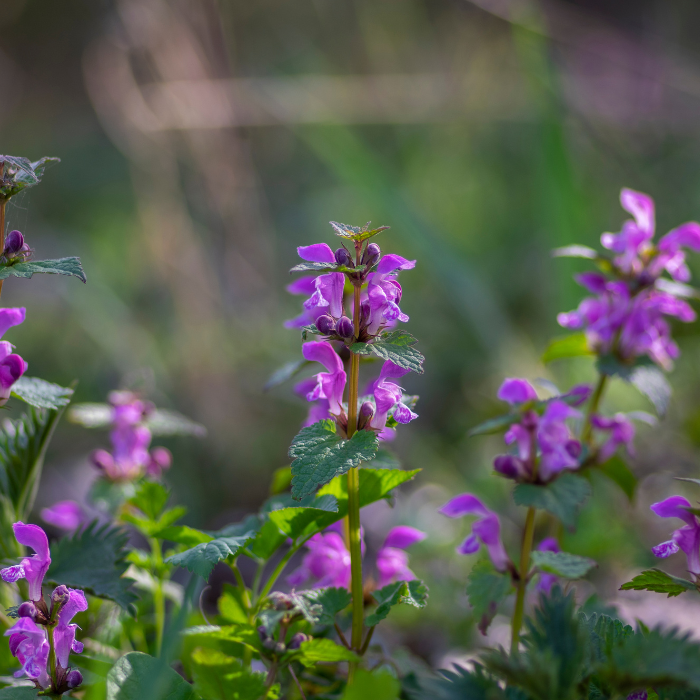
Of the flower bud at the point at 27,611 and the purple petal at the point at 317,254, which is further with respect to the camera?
the purple petal at the point at 317,254

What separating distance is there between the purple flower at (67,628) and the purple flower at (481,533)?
0.52 meters

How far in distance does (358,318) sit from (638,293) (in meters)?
0.65

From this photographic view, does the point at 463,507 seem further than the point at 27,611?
Yes

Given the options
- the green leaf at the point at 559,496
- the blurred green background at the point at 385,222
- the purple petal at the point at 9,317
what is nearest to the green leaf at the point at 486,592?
the green leaf at the point at 559,496

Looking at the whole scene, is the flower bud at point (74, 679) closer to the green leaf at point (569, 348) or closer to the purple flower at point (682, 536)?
the purple flower at point (682, 536)

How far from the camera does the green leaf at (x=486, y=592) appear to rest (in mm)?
820

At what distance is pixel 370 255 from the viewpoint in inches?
29.5

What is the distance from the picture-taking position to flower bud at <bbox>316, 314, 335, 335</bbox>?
0.73 metres

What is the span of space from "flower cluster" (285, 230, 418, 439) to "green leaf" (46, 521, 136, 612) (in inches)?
13.7

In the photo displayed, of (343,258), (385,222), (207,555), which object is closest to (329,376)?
(343,258)

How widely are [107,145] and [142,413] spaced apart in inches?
234

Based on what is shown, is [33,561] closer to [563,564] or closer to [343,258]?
[343,258]

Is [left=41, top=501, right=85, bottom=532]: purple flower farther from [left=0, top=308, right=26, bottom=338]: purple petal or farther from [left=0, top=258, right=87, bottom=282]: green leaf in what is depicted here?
[left=0, top=258, right=87, bottom=282]: green leaf

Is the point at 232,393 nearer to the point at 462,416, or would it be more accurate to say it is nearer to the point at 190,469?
A: the point at 190,469
